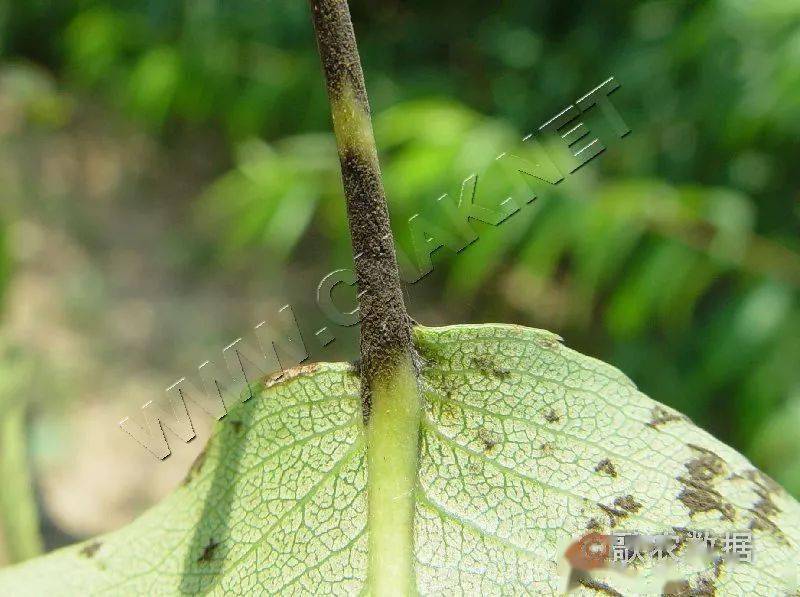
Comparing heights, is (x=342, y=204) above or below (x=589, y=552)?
above

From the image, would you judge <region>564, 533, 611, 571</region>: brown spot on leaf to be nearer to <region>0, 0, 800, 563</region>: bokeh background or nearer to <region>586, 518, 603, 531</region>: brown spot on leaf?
<region>586, 518, 603, 531</region>: brown spot on leaf

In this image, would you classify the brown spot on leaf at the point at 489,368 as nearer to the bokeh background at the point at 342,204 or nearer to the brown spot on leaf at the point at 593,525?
the brown spot on leaf at the point at 593,525

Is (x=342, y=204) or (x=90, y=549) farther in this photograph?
(x=342, y=204)

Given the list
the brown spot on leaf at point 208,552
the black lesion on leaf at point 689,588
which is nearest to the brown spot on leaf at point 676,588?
the black lesion on leaf at point 689,588

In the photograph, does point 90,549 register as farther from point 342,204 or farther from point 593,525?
point 342,204

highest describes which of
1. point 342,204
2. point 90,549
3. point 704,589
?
point 342,204

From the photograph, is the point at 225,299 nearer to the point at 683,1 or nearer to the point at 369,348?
the point at 683,1

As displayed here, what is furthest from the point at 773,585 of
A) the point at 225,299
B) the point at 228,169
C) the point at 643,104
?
the point at 228,169

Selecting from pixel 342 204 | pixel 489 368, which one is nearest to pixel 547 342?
pixel 489 368
